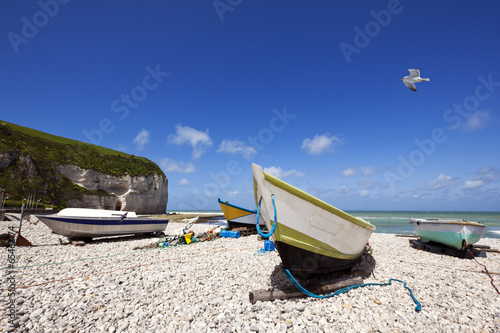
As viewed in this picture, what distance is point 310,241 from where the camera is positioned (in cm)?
497

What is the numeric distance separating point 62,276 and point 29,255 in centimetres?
448

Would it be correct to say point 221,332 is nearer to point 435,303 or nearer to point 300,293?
point 300,293

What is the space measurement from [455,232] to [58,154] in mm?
51989

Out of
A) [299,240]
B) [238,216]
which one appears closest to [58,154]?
[238,216]

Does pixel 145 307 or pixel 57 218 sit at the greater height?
pixel 57 218

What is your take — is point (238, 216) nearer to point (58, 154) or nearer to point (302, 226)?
point (302, 226)

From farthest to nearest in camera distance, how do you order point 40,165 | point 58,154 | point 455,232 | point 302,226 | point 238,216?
point 58,154 < point 40,165 < point 238,216 < point 455,232 < point 302,226

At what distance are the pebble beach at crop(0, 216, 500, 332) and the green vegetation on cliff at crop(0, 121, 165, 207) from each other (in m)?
31.8

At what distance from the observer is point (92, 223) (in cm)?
1198

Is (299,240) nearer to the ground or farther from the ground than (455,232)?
farther from the ground

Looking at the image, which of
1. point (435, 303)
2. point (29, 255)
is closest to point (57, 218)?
point (29, 255)

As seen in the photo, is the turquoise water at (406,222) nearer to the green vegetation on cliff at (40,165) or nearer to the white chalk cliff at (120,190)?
the white chalk cliff at (120,190)

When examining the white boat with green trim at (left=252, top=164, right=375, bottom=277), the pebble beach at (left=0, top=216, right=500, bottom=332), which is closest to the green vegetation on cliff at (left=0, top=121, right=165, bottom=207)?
the pebble beach at (left=0, top=216, right=500, bottom=332)

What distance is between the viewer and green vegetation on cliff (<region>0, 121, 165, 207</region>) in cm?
2794
